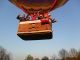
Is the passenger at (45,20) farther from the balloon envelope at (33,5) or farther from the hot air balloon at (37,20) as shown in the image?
the balloon envelope at (33,5)

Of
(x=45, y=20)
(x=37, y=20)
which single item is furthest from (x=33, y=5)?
(x=45, y=20)

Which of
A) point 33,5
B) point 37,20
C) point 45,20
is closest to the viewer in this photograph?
point 45,20

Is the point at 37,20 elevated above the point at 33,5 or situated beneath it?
situated beneath

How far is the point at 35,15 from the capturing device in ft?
28.9

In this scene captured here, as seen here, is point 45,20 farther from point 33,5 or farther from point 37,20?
point 33,5

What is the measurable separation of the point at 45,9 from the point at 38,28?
2.25ft

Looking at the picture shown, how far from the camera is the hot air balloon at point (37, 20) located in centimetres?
851

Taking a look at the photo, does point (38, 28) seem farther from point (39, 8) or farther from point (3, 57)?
point (3, 57)

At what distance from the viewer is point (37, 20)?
8695mm

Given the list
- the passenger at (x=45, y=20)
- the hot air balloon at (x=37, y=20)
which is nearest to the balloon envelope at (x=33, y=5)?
the hot air balloon at (x=37, y=20)

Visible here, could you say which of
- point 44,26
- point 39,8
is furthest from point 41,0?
point 44,26

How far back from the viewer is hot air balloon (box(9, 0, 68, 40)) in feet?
27.9

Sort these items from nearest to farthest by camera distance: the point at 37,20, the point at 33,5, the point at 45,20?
the point at 45,20, the point at 37,20, the point at 33,5

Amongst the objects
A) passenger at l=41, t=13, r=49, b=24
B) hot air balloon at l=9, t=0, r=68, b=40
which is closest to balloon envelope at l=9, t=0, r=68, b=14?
hot air balloon at l=9, t=0, r=68, b=40
